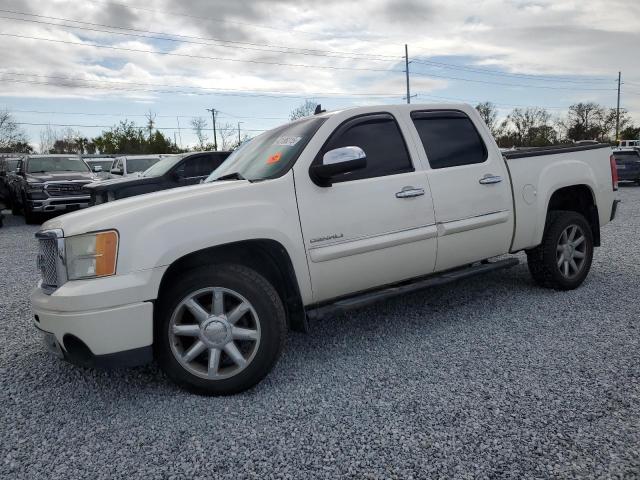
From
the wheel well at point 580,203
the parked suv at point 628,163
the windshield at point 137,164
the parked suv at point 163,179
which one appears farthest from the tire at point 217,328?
the parked suv at point 628,163

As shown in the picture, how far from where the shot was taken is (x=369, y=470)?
2.27 meters

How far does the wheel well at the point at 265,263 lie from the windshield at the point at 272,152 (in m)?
0.51

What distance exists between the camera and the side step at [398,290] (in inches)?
132

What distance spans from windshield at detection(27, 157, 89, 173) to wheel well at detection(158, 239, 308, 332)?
521 inches

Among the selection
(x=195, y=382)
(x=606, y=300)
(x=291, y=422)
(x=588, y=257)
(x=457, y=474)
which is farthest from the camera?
(x=588, y=257)

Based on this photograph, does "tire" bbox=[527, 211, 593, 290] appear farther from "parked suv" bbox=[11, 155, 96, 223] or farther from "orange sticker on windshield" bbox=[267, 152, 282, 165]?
"parked suv" bbox=[11, 155, 96, 223]

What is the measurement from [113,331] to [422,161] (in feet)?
8.26

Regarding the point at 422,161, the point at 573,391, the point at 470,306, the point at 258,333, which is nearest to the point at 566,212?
the point at 470,306

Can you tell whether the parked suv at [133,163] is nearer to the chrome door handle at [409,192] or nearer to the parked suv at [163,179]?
the parked suv at [163,179]

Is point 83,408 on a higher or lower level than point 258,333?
lower

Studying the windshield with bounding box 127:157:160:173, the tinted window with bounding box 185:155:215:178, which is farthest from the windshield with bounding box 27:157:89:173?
the tinted window with bounding box 185:155:215:178

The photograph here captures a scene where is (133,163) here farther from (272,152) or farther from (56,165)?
(272,152)

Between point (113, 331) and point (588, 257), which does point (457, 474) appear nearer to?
point (113, 331)

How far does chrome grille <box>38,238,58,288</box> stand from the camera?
9.63ft
